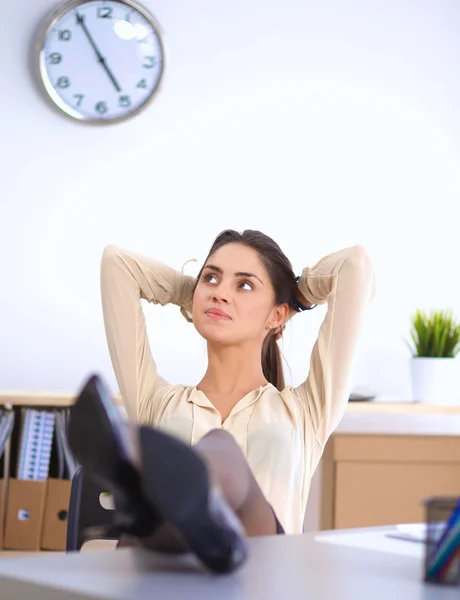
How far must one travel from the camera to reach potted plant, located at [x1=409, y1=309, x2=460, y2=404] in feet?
9.14

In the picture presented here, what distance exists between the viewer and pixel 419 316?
2822 mm

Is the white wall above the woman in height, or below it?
above

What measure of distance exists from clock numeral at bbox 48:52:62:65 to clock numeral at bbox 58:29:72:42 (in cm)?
5

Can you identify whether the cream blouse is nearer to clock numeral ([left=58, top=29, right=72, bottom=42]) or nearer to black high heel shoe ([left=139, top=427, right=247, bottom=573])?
black high heel shoe ([left=139, top=427, right=247, bottom=573])

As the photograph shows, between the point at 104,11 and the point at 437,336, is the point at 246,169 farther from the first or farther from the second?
the point at 437,336

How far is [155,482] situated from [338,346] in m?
1.07

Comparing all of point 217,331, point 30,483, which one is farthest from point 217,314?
point 30,483

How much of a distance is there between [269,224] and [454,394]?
81cm

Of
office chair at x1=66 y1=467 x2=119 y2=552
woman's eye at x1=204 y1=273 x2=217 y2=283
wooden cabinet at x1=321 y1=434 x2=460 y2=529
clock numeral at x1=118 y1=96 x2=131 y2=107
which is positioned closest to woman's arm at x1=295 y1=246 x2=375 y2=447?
woman's eye at x1=204 y1=273 x2=217 y2=283

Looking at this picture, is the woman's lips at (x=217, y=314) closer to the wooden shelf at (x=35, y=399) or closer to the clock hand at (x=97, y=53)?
the wooden shelf at (x=35, y=399)

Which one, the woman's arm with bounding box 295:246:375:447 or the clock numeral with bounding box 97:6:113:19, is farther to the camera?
the clock numeral with bounding box 97:6:113:19

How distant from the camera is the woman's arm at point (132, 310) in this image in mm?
1785

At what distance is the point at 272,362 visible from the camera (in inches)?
76.4

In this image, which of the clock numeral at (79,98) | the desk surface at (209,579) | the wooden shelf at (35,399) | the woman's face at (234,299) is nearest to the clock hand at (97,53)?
the clock numeral at (79,98)
